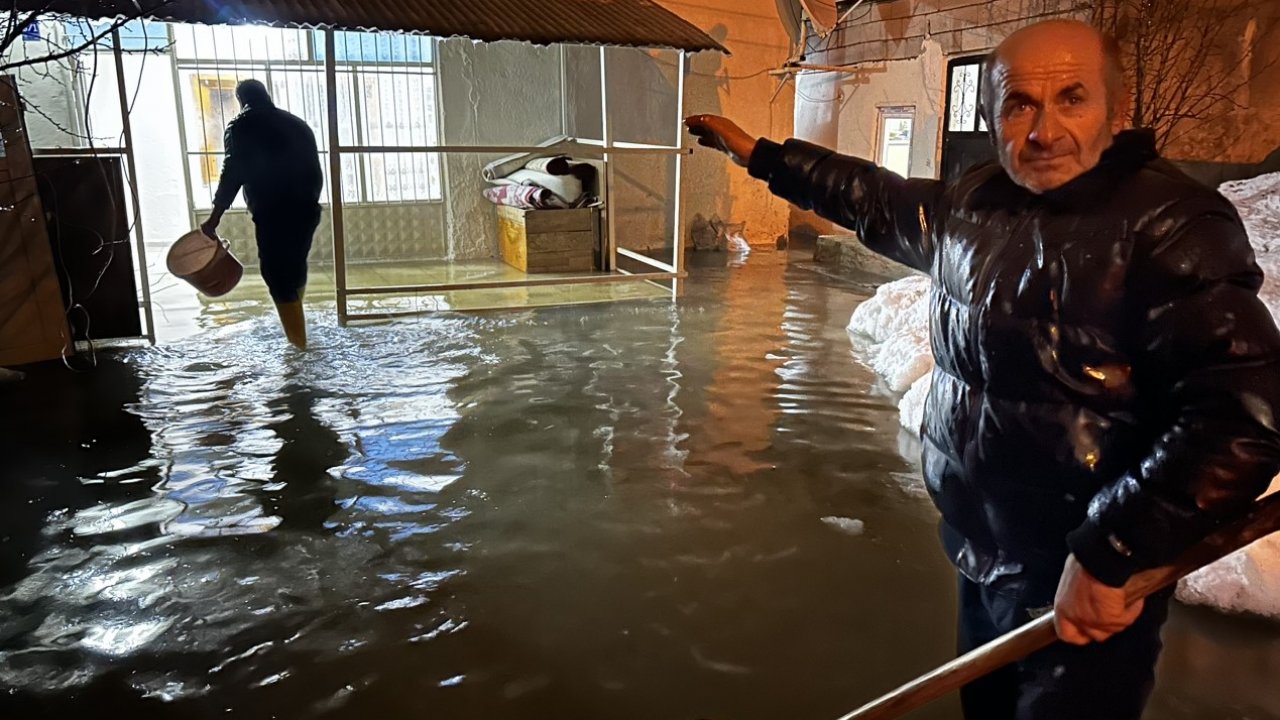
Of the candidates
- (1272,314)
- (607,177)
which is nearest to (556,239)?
(607,177)

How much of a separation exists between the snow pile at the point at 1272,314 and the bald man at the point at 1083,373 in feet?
5.28

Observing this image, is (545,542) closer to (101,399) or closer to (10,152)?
(101,399)

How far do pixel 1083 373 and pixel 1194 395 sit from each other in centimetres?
15

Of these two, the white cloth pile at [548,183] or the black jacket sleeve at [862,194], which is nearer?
the black jacket sleeve at [862,194]

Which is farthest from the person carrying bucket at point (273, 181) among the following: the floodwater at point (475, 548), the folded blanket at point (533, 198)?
the folded blanket at point (533, 198)

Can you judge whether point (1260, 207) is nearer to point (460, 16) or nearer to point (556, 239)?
point (460, 16)

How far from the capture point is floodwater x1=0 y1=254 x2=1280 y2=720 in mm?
2354

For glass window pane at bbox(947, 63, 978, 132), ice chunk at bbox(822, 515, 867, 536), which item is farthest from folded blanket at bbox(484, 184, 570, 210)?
ice chunk at bbox(822, 515, 867, 536)

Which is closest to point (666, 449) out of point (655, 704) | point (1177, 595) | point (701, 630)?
point (701, 630)

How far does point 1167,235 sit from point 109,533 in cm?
341

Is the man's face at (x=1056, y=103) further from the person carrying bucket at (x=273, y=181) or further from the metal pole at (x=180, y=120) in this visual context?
the metal pole at (x=180, y=120)

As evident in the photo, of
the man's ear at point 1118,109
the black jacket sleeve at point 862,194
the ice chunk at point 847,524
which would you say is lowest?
the ice chunk at point 847,524

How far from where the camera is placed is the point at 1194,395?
1.16 m

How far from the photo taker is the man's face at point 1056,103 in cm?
125
